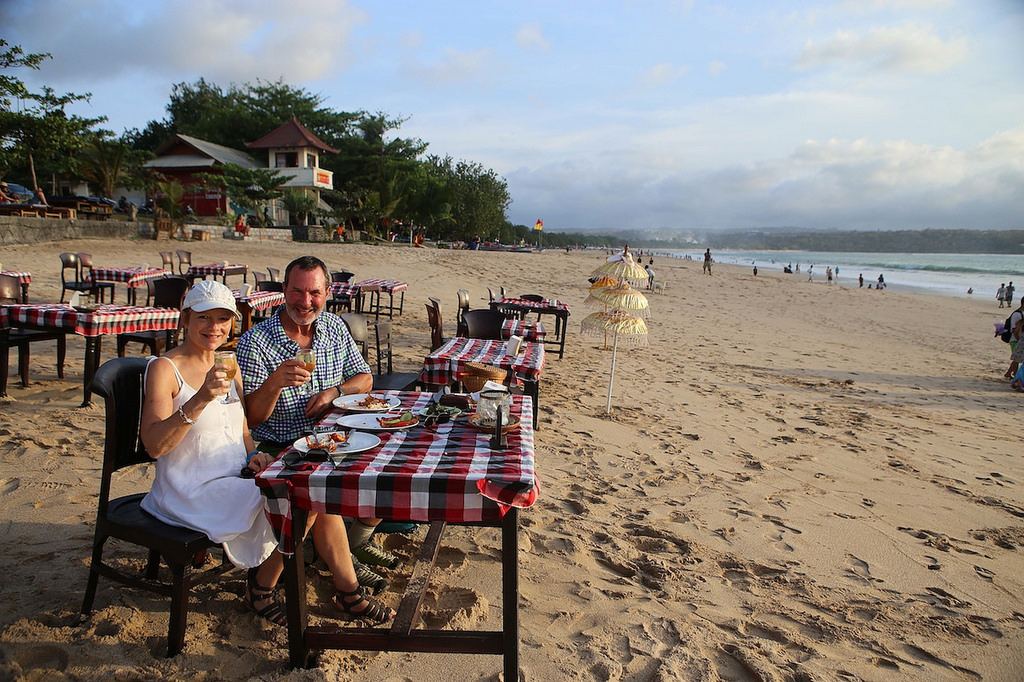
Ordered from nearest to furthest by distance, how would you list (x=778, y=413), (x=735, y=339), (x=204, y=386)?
(x=204, y=386), (x=778, y=413), (x=735, y=339)

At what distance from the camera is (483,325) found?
6438 mm

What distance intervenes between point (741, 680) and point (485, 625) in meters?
1.09

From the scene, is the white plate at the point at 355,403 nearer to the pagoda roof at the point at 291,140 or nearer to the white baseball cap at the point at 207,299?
the white baseball cap at the point at 207,299

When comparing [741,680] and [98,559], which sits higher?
[98,559]

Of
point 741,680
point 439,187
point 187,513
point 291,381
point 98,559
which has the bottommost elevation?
point 741,680

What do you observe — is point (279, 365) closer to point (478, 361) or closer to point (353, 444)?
point (353, 444)

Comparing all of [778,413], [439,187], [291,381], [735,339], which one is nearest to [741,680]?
[291,381]

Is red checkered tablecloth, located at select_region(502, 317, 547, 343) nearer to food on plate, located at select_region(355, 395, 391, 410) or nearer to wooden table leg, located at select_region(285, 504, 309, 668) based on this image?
food on plate, located at select_region(355, 395, 391, 410)

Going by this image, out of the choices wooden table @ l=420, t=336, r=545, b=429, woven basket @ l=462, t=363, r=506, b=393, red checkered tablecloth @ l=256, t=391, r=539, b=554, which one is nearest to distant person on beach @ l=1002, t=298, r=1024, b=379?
wooden table @ l=420, t=336, r=545, b=429

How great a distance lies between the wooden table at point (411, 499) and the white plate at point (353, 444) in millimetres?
27

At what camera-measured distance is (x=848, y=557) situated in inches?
138

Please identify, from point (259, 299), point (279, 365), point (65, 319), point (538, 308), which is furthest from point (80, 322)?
point (538, 308)

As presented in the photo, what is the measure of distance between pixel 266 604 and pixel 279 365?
1.05 meters

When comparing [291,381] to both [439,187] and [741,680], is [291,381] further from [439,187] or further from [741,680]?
[439,187]
